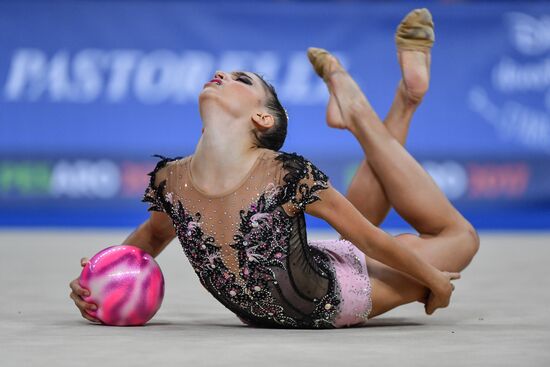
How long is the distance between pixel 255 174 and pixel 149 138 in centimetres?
458

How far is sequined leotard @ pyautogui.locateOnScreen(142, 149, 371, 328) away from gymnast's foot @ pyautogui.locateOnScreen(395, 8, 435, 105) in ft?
3.13

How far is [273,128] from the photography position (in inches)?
122

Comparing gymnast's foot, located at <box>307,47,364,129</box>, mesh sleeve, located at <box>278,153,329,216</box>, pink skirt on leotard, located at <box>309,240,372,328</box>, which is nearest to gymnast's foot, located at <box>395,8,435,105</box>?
gymnast's foot, located at <box>307,47,364,129</box>

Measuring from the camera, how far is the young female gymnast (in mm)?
2949

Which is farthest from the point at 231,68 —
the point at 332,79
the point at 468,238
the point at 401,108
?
the point at 468,238

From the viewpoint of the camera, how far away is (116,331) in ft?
9.80

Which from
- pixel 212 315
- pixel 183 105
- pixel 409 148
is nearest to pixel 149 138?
pixel 183 105

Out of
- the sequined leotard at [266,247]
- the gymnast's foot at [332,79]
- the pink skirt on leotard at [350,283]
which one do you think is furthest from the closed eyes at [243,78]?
the gymnast's foot at [332,79]

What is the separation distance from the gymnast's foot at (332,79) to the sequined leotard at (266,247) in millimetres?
740

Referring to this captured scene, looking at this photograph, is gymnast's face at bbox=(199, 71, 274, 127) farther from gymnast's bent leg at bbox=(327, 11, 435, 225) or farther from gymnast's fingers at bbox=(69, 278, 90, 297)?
gymnast's bent leg at bbox=(327, 11, 435, 225)

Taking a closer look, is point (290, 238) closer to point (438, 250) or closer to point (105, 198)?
point (438, 250)

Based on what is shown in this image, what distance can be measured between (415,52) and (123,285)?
1.54 meters

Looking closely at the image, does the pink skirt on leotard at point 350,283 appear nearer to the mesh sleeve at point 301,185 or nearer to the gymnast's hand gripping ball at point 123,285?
the mesh sleeve at point 301,185

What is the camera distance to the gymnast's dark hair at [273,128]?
10.2ft
